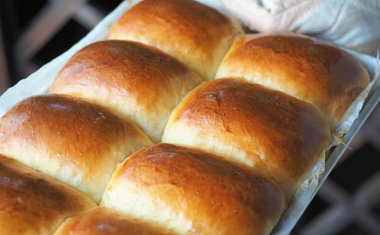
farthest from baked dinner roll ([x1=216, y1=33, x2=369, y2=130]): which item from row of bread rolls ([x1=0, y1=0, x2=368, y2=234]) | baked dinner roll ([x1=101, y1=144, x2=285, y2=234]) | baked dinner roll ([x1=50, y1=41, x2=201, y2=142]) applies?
baked dinner roll ([x1=101, y1=144, x2=285, y2=234])

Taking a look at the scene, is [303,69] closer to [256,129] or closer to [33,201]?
[256,129]

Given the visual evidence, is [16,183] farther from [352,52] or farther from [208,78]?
[352,52]

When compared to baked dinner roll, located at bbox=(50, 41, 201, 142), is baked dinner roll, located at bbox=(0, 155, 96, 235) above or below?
below

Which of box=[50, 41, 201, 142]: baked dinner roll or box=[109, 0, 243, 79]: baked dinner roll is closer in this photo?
box=[50, 41, 201, 142]: baked dinner roll

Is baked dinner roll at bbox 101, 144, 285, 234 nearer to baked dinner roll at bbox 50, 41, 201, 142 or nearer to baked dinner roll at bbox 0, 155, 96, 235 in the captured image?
baked dinner roll at bbox 0, 155, 96, 235

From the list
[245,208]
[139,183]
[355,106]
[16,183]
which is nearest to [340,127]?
[355,106]

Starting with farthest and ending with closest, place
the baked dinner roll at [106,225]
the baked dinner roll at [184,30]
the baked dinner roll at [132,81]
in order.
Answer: the baked dinner roll at [184,30]
the baked dinner roll at [132,81]
the baked dinner roll at [106,225]

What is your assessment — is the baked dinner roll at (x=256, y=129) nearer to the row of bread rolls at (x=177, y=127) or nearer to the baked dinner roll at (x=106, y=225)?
the row of bread rolls at (x=177, y=127)

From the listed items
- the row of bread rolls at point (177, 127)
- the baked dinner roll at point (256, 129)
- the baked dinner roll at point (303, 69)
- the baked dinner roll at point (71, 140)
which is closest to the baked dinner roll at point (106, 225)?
the row of bread rolls at point (177, 127)
